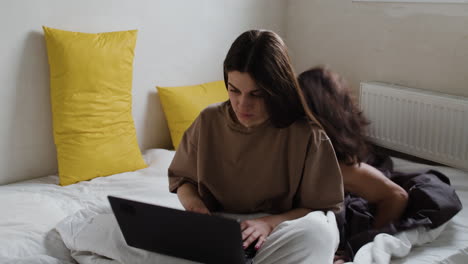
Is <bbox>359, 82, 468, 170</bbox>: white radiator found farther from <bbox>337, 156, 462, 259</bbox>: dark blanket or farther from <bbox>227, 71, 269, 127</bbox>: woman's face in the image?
<bbox>227, 71, 269, 127</bbox>: woman's face

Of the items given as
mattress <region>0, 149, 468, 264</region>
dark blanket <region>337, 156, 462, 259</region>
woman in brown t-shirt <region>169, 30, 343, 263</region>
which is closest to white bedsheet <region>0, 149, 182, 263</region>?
mattress <region>0, 149, 468, 264</region>

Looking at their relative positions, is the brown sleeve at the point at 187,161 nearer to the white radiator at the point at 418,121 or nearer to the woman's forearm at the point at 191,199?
the woman's forearm at the point at 191,199

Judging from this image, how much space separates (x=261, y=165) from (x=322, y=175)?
0.54ft

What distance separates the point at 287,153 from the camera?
4.82 ft

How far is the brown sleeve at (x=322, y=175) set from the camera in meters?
1.42

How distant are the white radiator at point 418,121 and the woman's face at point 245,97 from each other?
1.23 meters

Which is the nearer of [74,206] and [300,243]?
[300,243]

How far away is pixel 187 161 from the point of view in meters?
1.56

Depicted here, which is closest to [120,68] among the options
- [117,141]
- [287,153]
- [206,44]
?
[117,141]

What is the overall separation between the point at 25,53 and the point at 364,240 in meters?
1.48

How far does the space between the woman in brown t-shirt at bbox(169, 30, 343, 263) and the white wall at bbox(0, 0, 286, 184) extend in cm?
91

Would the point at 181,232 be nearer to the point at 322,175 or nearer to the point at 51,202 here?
the point at 322,175

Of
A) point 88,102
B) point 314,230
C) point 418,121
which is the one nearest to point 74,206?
point 88,102

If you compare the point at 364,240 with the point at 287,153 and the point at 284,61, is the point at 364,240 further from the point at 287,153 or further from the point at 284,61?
the point at 284,61
